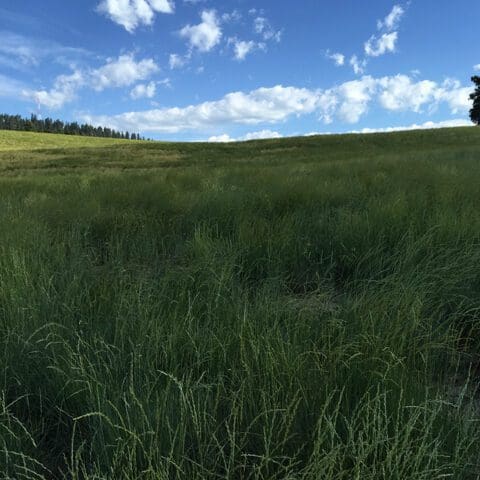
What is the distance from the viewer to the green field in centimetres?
138

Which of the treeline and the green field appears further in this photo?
the treeline

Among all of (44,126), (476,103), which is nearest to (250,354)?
(476,103)

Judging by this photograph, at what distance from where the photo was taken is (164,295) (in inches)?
98.5

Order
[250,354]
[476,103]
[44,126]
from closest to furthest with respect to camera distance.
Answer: [250,354] < [476,103] < [44,126]

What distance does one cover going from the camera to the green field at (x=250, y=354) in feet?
4.51

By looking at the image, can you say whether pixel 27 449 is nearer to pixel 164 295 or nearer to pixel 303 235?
pixel 164 295

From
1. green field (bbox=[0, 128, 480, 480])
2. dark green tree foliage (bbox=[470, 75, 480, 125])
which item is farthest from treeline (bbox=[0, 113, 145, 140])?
green field (bbox=[0, 128, 480, 480])

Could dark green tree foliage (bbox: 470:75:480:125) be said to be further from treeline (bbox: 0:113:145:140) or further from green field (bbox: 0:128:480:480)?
treeline (bbox: 0:113:145:140)

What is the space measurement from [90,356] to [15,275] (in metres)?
1.08

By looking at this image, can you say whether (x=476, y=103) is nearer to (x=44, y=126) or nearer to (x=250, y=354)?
(x=250, y=354)

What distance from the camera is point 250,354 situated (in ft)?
6.03

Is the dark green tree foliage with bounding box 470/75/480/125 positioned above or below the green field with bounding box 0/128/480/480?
above

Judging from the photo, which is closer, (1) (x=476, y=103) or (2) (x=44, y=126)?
(1) (x=476, y=103)

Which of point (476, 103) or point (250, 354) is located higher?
point (476, 103)
